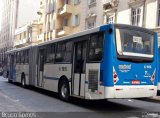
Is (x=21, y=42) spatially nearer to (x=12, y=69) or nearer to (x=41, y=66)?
(x=12, y=69)

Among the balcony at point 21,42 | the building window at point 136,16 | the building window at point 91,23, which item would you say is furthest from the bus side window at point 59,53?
the balcony at point 21,42

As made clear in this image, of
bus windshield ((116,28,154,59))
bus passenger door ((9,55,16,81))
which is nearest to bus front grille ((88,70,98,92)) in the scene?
bus windshield ((116,28,154,59))

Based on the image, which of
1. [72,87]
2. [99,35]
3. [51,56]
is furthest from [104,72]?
[51,56]

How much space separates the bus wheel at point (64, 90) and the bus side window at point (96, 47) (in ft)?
8.26

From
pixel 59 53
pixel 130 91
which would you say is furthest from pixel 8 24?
pixel 130 91

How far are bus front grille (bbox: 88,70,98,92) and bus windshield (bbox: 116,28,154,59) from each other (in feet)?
3.83

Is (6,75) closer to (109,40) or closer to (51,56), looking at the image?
(51,56)

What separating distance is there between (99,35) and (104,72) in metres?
1.44

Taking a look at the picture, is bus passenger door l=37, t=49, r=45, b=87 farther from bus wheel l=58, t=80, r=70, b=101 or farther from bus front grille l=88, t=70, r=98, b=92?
bus front grille l=88, t=70, r=98, b=92

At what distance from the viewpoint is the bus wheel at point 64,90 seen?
1416 cm

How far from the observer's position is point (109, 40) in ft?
37.0

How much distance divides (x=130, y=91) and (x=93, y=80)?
136 centimetres

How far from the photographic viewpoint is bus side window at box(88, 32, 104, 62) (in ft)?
38.2

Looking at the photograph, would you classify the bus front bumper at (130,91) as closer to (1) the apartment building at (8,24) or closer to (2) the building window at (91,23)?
(2) the building window at (91,23)
